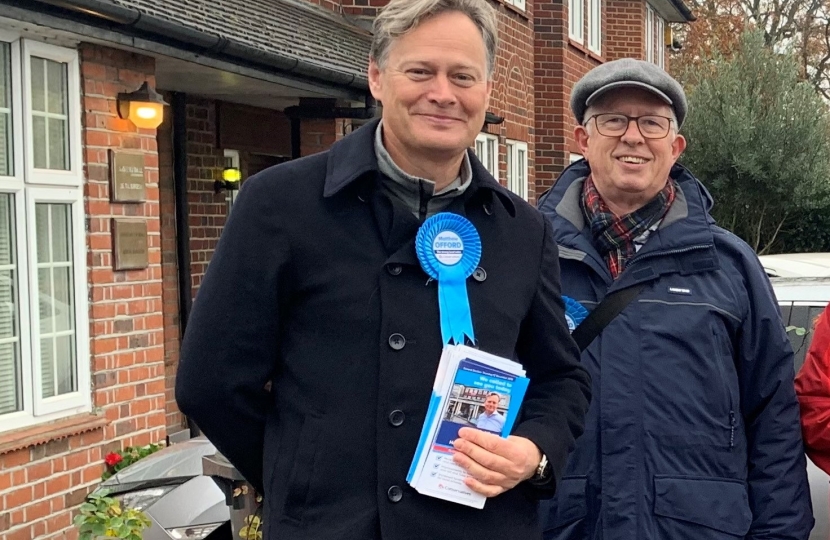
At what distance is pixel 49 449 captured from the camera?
556cm

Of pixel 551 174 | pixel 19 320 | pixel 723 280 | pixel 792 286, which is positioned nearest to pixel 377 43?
pixel 723 280

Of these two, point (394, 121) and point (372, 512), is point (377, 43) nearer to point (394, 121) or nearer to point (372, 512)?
point (394, 121)

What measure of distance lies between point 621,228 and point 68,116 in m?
3.88

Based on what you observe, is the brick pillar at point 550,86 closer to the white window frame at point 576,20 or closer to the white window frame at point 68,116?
the white window frame at point 576,20

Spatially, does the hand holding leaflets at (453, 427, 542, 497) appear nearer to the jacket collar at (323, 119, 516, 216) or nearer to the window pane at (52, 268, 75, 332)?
the jacket collar at (323, 119, 516, 216)

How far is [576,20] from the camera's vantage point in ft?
55.1

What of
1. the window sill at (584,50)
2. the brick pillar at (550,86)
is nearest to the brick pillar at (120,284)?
the brick pillar at (550,86)

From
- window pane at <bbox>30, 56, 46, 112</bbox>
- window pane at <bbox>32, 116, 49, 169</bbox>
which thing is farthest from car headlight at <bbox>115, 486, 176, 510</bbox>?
window pane at <bbox>30, 56, 46, 112</bbox>

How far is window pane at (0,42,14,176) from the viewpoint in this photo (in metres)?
5.42

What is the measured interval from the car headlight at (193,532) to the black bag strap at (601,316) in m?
2.12

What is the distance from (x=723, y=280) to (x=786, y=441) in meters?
0.43

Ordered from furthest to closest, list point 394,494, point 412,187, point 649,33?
point 649,33
point 412,187
point 394,494

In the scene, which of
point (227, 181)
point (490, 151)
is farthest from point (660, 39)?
point (227, 181)

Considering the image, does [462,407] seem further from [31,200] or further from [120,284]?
[120,284]
